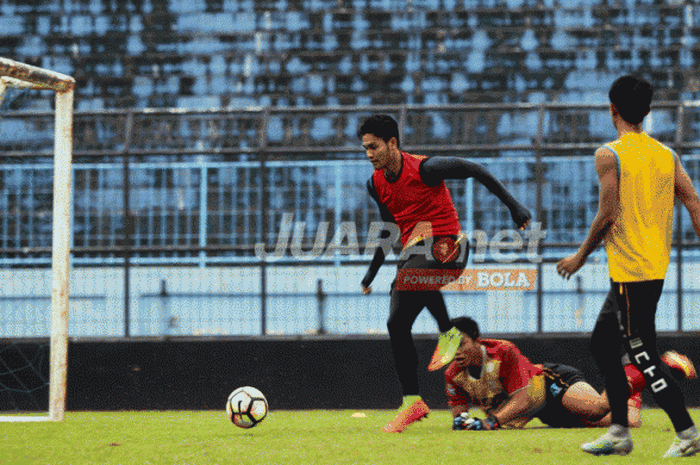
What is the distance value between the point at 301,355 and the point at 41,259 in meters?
2.53

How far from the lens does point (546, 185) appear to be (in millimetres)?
7047

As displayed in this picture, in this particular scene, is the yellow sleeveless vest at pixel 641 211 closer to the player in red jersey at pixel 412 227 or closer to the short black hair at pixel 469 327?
the player in red jersey at pixel 412 227

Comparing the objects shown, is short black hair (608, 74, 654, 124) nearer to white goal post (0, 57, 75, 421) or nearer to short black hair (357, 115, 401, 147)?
short black hair (357, 115, 401, 147)

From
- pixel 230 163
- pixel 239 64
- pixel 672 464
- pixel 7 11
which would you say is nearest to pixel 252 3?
pixel 239 64

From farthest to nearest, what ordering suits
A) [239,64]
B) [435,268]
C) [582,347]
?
[239,64], [582,347], [435,268]

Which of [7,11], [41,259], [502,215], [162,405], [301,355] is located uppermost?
[7,11]

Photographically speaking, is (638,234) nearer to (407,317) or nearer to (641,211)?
(641,211)

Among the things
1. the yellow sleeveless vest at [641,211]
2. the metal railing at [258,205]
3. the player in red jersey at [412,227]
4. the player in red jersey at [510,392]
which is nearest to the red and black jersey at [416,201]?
the player in red jersey at [412,227]

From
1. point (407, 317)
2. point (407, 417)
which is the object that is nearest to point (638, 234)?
point (407, 317)

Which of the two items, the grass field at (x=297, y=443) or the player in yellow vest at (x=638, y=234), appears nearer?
the player in yellow vest at (x=638, y=234)

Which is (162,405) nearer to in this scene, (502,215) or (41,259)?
(41,259)

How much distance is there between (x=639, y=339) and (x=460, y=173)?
1.54 metres

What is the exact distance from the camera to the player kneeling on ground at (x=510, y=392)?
4.95 metres

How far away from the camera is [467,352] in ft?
16.2
